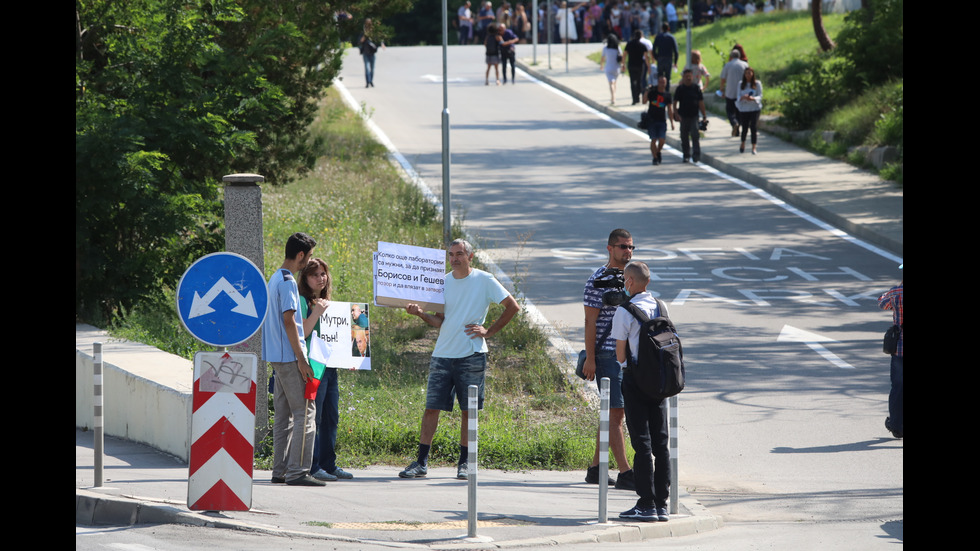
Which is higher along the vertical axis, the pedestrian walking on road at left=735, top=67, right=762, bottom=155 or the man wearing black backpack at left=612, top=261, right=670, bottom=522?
the pedestrian walking on road at left=735, top=67, right=762, bottom=155

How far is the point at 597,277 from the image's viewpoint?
30.2ft

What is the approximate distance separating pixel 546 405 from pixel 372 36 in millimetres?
8272

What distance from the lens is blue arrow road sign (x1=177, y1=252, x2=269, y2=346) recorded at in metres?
7.84

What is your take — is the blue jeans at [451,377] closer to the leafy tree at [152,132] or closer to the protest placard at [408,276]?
the protest placard at [408,276]

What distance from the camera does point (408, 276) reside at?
9.61m

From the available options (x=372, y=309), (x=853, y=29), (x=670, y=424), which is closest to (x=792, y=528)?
(x=670, y=424)

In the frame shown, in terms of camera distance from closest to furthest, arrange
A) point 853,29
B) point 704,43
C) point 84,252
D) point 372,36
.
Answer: point 84,252 → point 372,36 → point 853,29 → point 704,43

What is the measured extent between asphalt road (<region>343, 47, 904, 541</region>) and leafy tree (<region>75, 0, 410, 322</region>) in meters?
4.43

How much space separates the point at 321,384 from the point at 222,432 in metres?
1.41

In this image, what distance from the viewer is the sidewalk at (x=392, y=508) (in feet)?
25.5

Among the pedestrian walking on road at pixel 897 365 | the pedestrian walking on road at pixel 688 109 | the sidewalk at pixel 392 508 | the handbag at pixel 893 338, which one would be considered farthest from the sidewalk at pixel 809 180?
the sidewalk at pixel 392 508

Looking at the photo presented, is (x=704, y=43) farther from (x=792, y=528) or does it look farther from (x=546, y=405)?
(x=792, y=528)

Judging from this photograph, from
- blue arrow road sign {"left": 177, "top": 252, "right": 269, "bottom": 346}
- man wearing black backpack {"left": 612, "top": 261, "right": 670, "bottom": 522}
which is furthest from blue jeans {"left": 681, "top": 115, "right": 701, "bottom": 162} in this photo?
blue arrow road sign {"left": 177, "top": 252, "right": 269, "bottom": 346}

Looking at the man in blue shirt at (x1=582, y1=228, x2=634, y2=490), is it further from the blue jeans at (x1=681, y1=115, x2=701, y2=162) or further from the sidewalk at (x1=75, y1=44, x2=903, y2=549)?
the blue jeans at (x1=681, y1=115, x2=701, y2=162)
